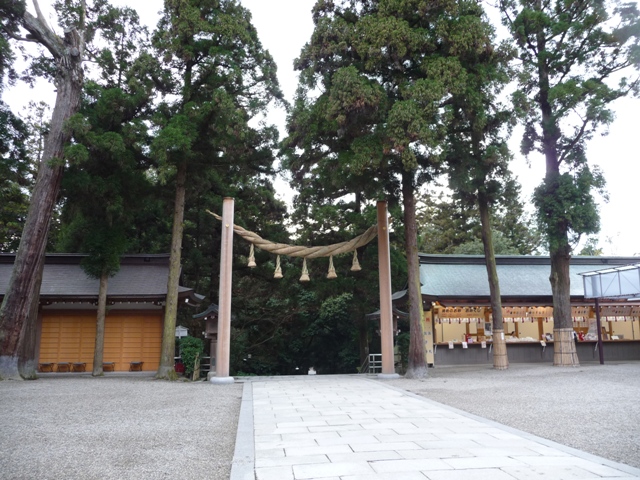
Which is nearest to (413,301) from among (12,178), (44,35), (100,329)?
(100,329)

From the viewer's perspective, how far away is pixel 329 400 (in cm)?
825

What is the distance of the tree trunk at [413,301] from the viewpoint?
12.6 meters

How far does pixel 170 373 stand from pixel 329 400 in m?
7.19

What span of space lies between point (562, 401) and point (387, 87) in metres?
8.97

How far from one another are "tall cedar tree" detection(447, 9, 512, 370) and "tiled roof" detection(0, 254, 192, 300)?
957cm

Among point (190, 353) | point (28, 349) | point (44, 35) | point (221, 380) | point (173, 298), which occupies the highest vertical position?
point (44, 35)

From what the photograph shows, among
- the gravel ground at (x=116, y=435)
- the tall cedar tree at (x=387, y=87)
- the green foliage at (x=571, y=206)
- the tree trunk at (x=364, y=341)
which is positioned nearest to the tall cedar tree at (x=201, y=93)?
the tall cedar tree at (x=387, y=87)

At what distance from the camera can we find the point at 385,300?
42.4 ft

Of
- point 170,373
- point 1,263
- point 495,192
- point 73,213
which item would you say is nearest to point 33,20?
point 73,213

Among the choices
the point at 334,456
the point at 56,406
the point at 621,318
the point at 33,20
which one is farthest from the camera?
the point at 621,318

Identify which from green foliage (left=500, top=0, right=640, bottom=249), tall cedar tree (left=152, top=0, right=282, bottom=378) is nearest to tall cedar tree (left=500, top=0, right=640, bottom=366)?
green foliage (left=500, top=0, right=640, bottom=249)

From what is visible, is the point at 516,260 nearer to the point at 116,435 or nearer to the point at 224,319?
the point at 224,319

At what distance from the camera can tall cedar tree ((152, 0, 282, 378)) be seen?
13.4m

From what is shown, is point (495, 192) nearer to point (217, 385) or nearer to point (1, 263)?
point (217, 385)
